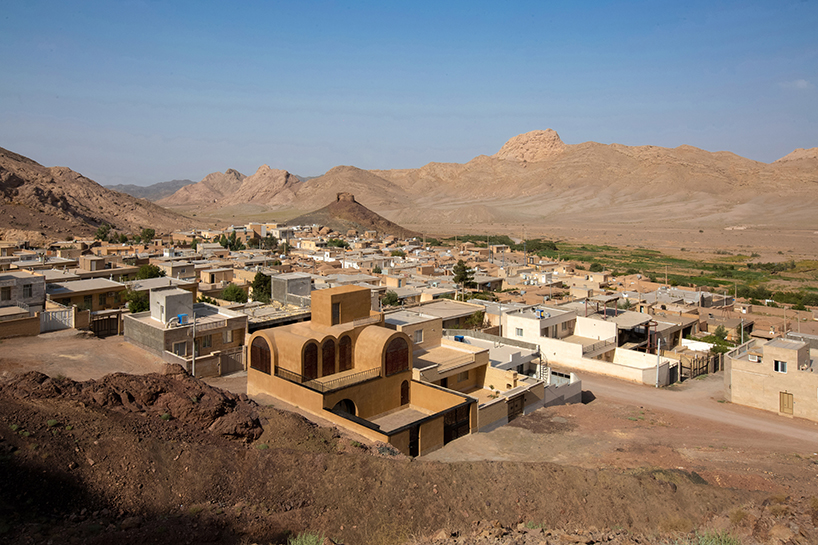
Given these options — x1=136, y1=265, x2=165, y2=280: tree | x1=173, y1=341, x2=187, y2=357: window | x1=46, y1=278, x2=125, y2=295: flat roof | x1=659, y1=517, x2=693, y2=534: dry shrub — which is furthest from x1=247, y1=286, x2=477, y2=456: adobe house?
x1=136, y1=265, x2=165, y2=280: tree

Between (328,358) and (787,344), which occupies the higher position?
(328,358)

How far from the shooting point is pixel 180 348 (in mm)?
22844

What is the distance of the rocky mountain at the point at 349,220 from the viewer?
125938mm

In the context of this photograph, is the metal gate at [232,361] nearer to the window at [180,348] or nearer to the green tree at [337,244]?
the window at [180,348]

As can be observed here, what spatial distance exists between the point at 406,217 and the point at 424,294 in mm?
148355

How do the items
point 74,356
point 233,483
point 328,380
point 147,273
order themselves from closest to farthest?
point 233,483 → point 328,380 → point 74,356 → point 147,273

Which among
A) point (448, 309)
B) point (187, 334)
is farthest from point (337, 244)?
point (187, 334)

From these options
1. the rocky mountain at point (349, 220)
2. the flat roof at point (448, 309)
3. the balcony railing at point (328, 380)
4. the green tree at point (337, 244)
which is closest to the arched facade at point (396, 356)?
the balcony railing at point (328, 380)

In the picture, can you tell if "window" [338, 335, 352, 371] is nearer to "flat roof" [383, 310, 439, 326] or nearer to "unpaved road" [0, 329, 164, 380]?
"flat roof" [383, 310, 439, 326]

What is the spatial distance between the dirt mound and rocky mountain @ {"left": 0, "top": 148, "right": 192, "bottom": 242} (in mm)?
71084

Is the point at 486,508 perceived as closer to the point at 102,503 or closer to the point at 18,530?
the point at 102,503

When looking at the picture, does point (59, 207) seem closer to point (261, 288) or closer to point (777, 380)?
point (261, 288)

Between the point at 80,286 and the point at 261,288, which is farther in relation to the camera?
the point at 261,288

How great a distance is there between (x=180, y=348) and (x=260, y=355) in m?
6.10
